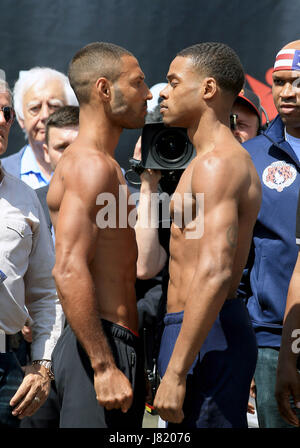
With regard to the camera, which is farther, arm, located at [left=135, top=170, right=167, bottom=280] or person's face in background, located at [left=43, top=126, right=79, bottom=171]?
person's face in background, located at [left=43, top=126, right=79, bottom=171]

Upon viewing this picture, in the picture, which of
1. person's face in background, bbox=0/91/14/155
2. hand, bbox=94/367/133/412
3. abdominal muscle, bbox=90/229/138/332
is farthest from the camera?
person's face in background, bbox=0/91/14/155

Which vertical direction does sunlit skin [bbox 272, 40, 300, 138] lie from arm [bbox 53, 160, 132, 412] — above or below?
above

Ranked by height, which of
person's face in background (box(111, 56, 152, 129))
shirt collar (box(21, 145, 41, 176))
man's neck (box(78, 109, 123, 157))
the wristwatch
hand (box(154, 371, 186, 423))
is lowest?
the wristwatch

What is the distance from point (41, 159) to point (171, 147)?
4.27 feet

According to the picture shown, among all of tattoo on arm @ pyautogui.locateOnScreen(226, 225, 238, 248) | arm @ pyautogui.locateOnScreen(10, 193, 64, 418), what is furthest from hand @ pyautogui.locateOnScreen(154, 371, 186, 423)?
arm @ pyautogui.locateOnScreen(10, 193, 64, 418)

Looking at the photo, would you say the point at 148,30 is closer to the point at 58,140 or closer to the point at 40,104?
the point at 40,104

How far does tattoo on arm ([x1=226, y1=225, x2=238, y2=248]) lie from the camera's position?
7.23 feet

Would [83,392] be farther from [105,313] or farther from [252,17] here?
[252,17]

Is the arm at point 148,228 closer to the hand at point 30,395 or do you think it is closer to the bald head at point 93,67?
the bald head at point 93,67

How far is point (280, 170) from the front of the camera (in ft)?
9.33

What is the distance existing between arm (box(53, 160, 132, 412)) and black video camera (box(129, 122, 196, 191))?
0.73 meters

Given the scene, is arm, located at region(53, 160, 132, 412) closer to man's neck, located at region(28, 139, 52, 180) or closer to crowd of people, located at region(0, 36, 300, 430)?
crowd of people, located at region(0, 36, 300, 430)

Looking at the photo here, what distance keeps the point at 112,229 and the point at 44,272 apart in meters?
0.48

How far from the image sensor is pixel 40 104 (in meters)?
4.09
